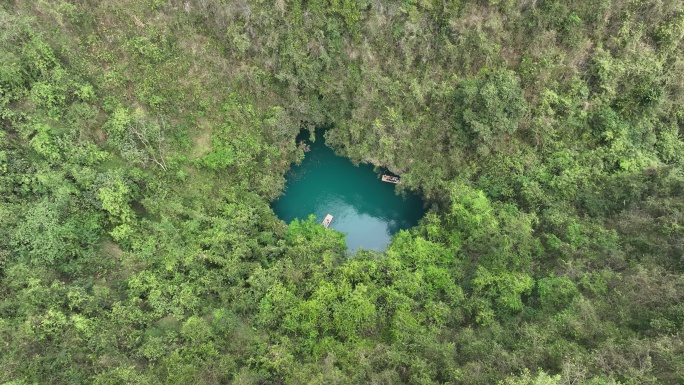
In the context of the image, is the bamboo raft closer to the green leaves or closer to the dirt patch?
the dirt patch

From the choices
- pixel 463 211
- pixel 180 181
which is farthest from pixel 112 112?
pixel 463 211

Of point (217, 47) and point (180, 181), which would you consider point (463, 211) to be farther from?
point (217, 47)

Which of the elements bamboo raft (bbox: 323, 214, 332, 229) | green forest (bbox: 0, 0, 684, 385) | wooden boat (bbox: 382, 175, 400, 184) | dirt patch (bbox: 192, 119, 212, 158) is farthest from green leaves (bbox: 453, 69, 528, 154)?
dirt patch (bbox: 192, 119, 212, 158)

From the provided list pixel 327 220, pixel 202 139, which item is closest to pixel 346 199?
pixel 327 220

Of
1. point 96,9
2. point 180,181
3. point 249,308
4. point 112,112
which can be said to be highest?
point 96,9

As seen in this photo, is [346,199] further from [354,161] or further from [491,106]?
[491,106]

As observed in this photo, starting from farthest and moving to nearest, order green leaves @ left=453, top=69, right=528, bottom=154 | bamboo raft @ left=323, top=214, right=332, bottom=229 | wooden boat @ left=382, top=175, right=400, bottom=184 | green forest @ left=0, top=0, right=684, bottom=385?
wooden boat @ left=382, top=175, right=400, bottom=184 → bamboo raft @ left=323, top=214, right=332, bottom=229 → green leaves @ left=453, top=69, right=528, bottom=154 → green forest @ left=0, top=0, right=684, bottom=385
